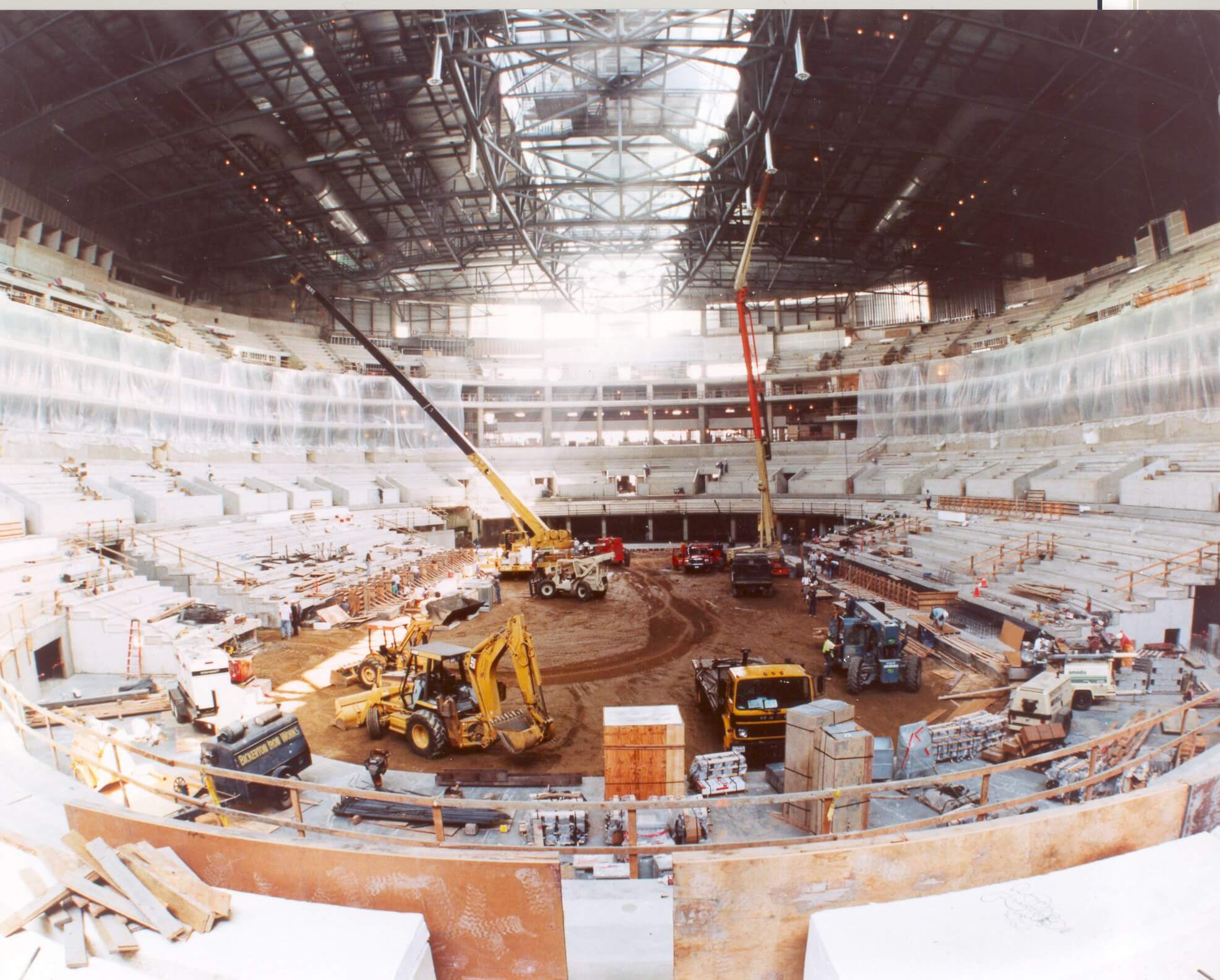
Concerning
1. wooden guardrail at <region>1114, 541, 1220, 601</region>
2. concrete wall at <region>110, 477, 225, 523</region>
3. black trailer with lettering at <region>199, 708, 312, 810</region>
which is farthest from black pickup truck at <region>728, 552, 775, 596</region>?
concrete wall at <region>110, 477, 225, 523</region>

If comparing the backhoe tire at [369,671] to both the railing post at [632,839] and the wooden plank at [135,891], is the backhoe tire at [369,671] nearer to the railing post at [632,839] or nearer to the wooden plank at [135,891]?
the wooden plank at [135,891]

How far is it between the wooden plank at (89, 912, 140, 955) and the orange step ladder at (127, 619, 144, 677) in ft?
20.8

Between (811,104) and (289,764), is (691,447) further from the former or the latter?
(289,764)

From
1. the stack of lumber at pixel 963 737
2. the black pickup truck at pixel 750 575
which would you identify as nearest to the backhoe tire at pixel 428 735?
the stack of lumber at pixel 963 737

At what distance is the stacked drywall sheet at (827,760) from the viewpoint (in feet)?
17.0

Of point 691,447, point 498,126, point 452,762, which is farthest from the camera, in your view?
point 691,447

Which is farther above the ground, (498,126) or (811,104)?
(811,104)

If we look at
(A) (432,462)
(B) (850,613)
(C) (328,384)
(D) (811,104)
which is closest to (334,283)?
(C) (328,384)

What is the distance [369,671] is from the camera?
9.33 metres

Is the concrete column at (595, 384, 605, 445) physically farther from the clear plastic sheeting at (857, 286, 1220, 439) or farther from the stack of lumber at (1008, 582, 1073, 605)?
the stack of lumber at (1008, 582, 1073, 605)

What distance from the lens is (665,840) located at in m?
5.15

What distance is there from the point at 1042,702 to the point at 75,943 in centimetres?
1002

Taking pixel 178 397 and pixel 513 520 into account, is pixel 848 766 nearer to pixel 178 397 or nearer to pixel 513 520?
pixel 513 520

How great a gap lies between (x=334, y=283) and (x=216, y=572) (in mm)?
12845
